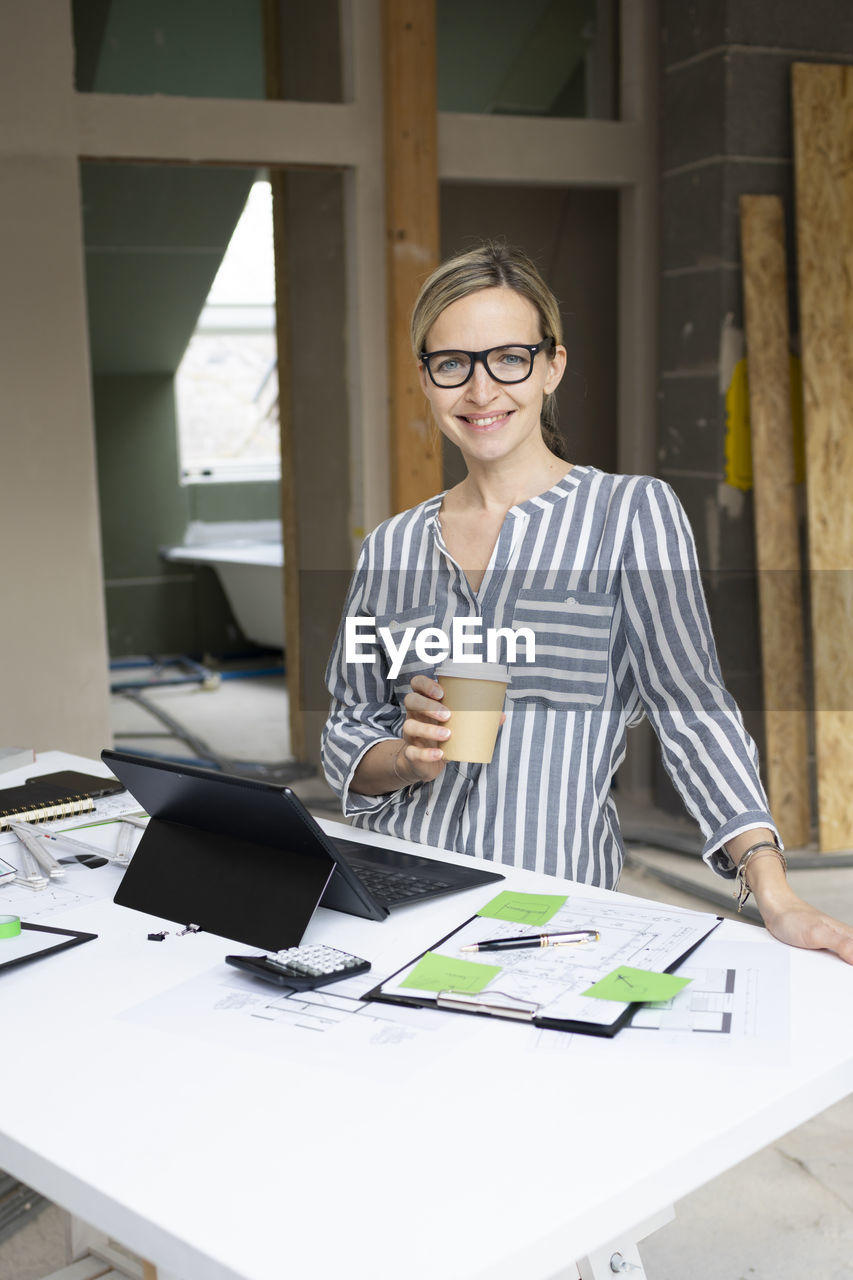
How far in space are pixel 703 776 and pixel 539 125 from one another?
3.45 m

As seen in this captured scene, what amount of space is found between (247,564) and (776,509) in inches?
142

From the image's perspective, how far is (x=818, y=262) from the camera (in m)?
4.04

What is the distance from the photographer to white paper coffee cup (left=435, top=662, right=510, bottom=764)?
140 centimetres

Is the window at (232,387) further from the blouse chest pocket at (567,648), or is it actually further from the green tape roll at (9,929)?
the green tape roll at (9,929)

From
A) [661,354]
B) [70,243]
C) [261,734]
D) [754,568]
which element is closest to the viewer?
[70,243]

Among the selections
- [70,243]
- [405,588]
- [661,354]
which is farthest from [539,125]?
[405,588]

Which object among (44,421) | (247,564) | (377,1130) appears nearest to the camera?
(377,1130)

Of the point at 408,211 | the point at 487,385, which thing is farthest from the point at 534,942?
the point at 408,211

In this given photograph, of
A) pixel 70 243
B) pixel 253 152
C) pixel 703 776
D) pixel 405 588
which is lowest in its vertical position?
pixel 703 776

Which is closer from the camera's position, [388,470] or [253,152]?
[253,152]

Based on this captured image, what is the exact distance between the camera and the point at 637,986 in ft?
3.95

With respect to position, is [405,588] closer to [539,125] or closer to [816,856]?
[816,856]

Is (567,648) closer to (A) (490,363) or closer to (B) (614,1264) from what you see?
(A) (490,363)

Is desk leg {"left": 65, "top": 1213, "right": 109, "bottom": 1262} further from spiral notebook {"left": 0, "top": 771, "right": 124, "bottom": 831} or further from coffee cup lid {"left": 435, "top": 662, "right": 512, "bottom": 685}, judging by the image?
coffee cup lid {"left": 435, "top": 662, "right": 512, "bottom": 685}
